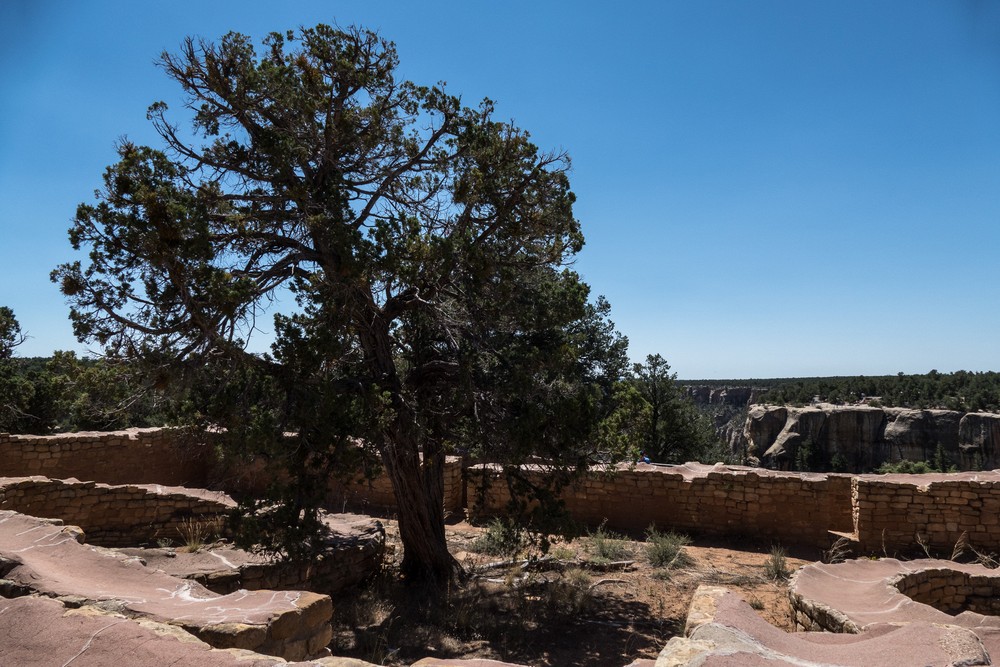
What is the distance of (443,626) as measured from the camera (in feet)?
23.1

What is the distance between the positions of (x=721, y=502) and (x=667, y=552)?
2.02 m

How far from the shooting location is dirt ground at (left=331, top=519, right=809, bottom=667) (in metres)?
6.54

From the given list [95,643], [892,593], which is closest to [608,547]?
[892,593]

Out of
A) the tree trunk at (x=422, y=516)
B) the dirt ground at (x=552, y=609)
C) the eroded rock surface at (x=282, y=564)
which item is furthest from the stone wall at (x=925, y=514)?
the eroded rock surface at (x=282, y=564)

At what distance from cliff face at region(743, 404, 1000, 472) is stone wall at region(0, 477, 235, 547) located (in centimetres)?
4637

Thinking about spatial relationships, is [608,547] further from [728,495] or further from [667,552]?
[728,495]

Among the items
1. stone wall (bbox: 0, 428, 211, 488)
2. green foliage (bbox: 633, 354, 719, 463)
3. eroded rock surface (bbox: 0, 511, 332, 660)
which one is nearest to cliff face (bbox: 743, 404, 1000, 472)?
green foliage (bbox: 633, 354, 719, 463)

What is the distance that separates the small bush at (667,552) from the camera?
9422 millimetres

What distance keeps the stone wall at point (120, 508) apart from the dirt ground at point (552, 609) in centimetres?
327

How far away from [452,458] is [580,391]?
6.35 meters

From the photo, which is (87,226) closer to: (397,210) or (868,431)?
(397,210)

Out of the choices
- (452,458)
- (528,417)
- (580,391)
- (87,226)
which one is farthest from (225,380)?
(452,458)

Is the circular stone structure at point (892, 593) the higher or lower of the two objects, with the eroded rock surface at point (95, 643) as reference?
lower

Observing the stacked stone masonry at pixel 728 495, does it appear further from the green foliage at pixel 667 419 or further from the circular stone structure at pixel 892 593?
the green foliage at pixel 667 419
